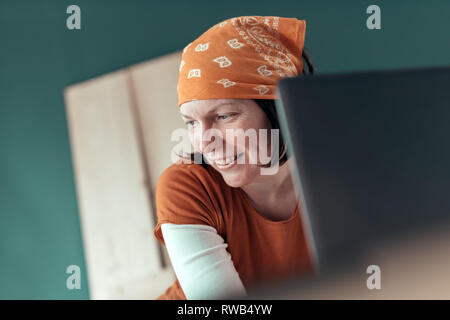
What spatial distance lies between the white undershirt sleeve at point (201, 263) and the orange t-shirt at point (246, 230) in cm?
9

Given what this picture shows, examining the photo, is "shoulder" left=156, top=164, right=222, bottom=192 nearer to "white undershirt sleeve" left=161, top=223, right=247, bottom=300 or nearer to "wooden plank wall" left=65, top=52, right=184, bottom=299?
"white undershirt sleeve" left=161, top=223, right=247, bottom=300

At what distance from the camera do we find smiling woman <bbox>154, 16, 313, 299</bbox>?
2.32 feet

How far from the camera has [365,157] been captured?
31 cm

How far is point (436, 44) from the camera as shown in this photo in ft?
6.24

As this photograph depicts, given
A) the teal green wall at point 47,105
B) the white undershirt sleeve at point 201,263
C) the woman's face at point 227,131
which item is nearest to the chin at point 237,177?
the woman's face at point 227,131

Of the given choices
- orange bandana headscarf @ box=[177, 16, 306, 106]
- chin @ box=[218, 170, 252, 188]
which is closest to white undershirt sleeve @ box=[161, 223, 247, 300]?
chin @ box=[218, 170, 252, 188]

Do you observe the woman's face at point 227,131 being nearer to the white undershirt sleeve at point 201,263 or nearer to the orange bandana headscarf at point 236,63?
the orange bandana headscarf at point 236,63

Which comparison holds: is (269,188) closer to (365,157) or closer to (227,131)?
(227,131)

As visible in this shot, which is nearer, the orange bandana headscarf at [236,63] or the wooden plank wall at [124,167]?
the orange bandana headscarf at [236,63]

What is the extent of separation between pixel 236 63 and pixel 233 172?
0.21 metres

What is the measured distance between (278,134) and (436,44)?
1486 mm

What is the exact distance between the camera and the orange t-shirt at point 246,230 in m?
0.83

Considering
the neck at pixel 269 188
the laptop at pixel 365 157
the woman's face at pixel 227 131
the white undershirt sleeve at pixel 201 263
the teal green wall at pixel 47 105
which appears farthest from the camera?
the teal green wall at pixel 47 105

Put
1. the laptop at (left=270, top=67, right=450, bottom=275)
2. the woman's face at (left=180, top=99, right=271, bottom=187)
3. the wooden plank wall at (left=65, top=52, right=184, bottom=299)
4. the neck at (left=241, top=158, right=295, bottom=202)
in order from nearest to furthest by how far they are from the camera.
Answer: the laptop at (left=270, top=67, right=450, bottom=275) → the woman's face at (left=180, top=99, right=271, bottom=187) → the neck at (left=241, top=158, right=295, bottom=202) → the wooden plank wall at (left=65, top=52, right=184, bottom=299)
